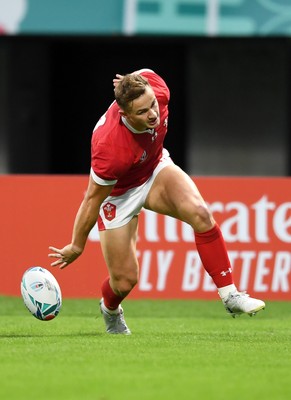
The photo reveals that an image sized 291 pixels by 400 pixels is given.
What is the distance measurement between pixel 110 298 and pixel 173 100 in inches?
474

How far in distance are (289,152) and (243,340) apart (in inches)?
466

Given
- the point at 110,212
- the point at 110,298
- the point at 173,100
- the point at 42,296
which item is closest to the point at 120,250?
the point at 110,212

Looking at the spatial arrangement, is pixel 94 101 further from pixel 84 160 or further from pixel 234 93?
pixel 234 93

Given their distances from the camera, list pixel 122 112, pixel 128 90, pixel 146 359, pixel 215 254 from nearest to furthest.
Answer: pixel 146 359 < pixel 128 90 < pixel 122 112 < pixel 215 254

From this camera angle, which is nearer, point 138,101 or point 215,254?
point 138,101

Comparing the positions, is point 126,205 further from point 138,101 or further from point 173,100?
point 173,100

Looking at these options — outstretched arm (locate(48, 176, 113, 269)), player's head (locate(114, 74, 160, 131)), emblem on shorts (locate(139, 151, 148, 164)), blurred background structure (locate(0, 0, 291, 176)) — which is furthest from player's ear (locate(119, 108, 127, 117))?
blurred background structure (locate(0, 0, 291, 176))

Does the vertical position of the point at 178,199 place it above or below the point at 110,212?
above

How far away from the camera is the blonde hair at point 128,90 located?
28.0 ft

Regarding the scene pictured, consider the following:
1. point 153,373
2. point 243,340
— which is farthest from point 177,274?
point 153,373

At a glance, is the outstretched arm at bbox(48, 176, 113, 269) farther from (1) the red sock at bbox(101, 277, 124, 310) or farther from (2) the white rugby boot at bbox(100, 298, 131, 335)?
(2) the white rugby boot at bbox(100, 298, 131, 335)

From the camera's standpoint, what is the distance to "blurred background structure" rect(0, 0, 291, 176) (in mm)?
20141

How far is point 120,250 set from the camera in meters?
9.22

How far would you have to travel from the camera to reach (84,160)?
21.5 meters
